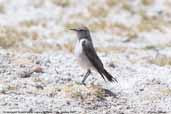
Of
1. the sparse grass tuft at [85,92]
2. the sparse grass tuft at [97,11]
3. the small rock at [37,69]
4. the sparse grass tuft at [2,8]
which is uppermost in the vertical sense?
the sparse grass tuft at [85,92]

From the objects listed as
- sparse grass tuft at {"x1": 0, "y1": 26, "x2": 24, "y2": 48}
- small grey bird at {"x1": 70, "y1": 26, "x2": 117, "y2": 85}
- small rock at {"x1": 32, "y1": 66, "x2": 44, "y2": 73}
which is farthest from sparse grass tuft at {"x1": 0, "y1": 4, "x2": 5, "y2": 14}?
small grey bird at {"x1": 70, "y1": 26, "x2": 117, "y2": 85}

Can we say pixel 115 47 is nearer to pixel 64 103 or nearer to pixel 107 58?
pixel 107 58

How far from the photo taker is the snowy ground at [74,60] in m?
11.7

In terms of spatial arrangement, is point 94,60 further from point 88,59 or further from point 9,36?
point 9,36

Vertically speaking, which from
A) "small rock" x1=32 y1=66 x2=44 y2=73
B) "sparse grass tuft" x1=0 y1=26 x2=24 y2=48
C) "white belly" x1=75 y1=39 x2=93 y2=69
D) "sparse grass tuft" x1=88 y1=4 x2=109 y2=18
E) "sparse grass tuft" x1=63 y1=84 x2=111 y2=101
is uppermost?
"white belly" x1=75 y1=39 x2=93 y2=69

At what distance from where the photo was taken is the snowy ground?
11.7 m

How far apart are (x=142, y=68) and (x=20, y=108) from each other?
13.6ft

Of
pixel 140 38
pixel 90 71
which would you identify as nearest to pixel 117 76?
pixel 90 71

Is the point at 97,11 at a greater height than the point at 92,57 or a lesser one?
lesser

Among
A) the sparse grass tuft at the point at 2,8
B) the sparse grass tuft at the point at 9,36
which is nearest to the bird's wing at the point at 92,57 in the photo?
the sparse grass tuft at the point at 9,36

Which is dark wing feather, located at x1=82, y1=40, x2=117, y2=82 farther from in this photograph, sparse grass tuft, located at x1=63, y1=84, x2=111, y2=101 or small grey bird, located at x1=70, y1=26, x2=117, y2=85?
sparse grass tuft, located at x1=63, y1=84, x2=111, y2=101

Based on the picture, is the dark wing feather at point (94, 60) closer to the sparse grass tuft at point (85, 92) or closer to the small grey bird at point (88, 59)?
the small grey bird at point (88, 59)

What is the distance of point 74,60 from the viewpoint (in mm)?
14633

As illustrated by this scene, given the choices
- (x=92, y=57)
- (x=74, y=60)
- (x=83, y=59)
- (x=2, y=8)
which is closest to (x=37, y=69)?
(x=83, y=59)
